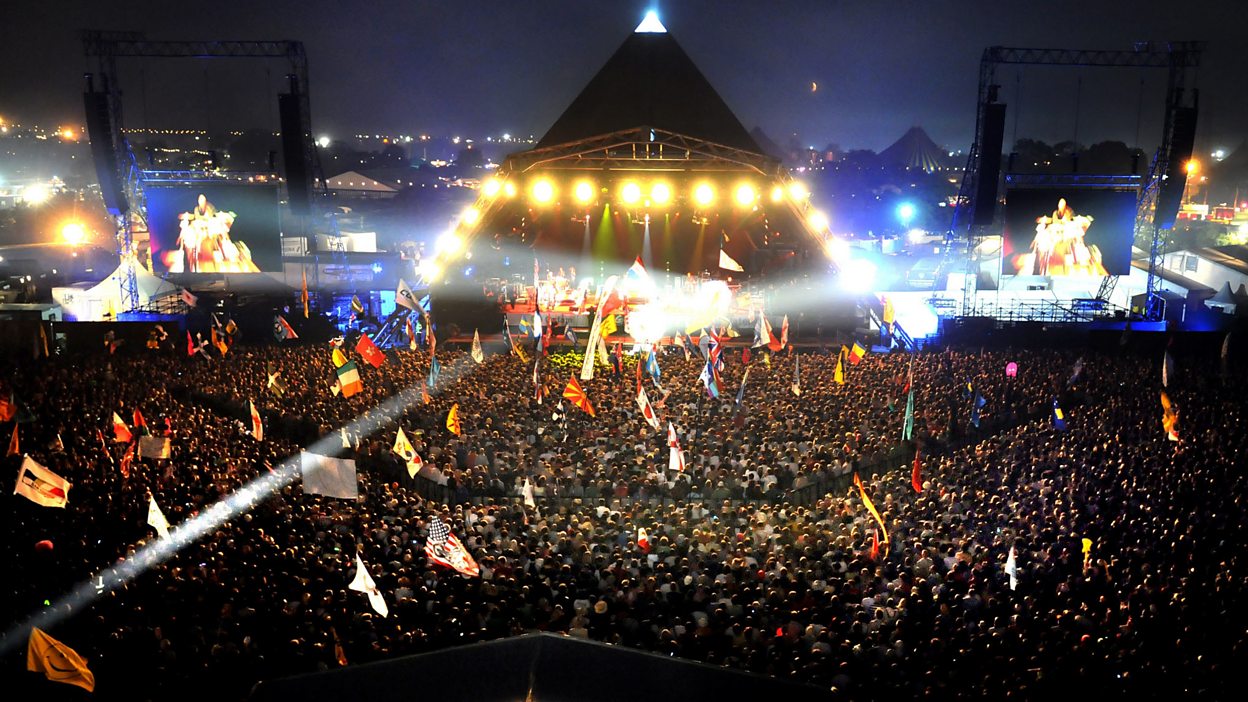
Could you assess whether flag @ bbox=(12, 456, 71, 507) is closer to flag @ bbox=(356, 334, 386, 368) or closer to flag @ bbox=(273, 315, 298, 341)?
flag @ bbox=(356, 334, 386, 368)

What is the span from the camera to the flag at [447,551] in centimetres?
870

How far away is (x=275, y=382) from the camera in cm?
1677

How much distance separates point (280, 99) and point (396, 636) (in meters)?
21.1

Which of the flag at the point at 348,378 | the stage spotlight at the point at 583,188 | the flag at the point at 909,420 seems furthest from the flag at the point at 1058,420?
the stage spotlight at the point at 583,188

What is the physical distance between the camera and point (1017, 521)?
1015 cm

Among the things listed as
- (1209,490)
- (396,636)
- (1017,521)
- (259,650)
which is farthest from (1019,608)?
(259,650)

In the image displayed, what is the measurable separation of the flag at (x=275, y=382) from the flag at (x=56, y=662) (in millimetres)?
10000

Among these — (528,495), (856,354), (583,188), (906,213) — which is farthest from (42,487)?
(906,213)

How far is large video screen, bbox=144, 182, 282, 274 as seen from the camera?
2655cm

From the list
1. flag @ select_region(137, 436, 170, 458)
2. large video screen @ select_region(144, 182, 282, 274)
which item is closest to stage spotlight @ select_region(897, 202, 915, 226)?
large video screen @ select_region(144, 182, 282, 274)

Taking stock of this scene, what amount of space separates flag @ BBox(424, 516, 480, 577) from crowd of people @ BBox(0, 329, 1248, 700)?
32cm

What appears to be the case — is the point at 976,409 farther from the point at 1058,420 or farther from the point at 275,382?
the point at 275,382

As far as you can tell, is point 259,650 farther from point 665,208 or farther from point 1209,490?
point 665,208

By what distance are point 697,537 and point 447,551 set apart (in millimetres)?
→ 2865
